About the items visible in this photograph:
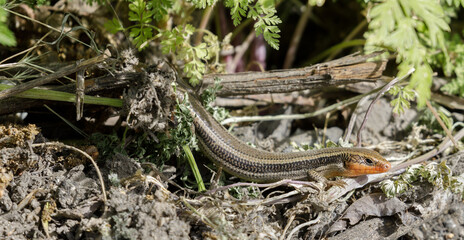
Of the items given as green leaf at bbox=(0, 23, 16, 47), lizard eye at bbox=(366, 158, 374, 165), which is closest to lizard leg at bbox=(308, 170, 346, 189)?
lizard eye at bbox=(366, 158, 374, 165)

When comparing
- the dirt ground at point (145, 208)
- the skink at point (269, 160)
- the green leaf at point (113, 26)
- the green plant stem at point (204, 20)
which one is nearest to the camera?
the dirt ground at point (145, 208)

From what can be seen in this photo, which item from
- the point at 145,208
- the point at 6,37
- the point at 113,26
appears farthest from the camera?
the point at 113,26

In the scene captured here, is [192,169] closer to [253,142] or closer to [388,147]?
[253,142]

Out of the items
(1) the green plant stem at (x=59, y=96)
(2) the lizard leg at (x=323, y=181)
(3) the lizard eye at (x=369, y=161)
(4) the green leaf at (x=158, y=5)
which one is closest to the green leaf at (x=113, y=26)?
(4) the green leaf at (x=158, y=5)

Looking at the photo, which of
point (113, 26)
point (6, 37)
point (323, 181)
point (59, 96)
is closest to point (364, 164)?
point (323, 181)

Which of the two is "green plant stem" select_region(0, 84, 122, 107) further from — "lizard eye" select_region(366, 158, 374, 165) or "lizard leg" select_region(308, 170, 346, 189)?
"lizard eye" select_region(366, 158, 374, 165)

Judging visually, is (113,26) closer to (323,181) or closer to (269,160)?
(269,160)

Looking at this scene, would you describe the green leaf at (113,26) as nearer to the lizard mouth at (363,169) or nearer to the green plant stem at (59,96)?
the green plant stem at (59,96)
